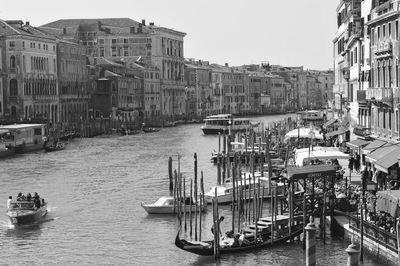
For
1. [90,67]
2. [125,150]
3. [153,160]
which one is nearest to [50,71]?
[90,67]

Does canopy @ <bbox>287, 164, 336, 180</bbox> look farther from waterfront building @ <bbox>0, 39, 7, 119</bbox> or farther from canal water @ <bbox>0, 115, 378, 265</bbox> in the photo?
waterfront building @ <bbox>0, 39, 7, 119</bbox>

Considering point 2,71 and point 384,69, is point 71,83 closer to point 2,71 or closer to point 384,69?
point 2,71

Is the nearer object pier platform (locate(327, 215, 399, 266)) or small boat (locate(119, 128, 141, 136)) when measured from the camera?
pier platform (locate(327, 215, 399, 266))

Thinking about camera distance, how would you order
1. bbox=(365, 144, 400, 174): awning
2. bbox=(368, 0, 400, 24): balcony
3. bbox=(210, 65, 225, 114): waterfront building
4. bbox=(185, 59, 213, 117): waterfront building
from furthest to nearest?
bbox=(210, 65, 225, 114): waterfront building
bbox=(185, 59, 213, 117): waterfront building
bbox=(368, 0, 400, 24): balcony
bbox=(365, 144, 400, 174): awning

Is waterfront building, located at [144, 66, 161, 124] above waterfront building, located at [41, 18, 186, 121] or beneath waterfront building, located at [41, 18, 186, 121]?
beneath

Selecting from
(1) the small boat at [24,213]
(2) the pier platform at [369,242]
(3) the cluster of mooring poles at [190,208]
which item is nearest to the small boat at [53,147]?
(3) the cluster of mooring poles at [190,208]

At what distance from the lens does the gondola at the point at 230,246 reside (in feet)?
53.5

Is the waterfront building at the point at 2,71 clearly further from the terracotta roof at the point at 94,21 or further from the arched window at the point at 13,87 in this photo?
the terracotta roof at the point at 94,21

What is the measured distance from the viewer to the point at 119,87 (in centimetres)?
6681

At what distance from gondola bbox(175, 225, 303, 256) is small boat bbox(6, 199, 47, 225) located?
15.6 feet

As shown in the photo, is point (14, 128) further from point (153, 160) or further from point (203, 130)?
point (203, 130)

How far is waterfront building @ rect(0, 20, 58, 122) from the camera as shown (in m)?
53.5

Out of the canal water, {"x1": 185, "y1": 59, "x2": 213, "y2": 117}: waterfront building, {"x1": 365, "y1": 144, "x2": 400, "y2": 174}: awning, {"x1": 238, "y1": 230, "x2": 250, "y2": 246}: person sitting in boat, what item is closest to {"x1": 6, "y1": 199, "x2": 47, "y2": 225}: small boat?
the canal water

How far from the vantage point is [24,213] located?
2020 cm
